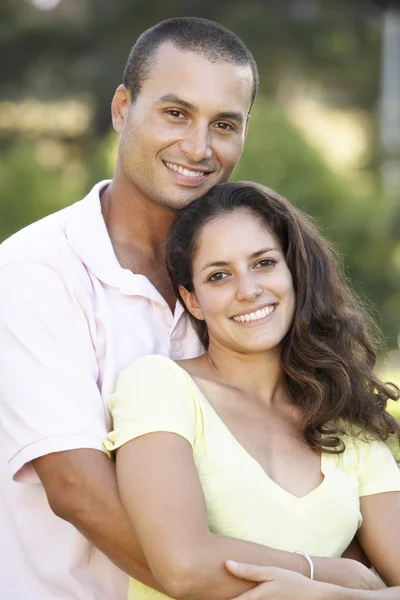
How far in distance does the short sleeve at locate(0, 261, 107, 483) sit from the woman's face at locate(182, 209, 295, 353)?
1.06 feet

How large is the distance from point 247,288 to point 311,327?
280 millimetres

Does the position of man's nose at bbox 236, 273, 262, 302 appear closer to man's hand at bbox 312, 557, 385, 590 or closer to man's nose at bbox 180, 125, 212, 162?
man's nose at bbox 180, 125, 212, 162

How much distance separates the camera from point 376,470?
2.74 metres

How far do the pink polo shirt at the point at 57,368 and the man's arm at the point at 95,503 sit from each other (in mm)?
36

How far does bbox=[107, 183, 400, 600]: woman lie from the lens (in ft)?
7.73

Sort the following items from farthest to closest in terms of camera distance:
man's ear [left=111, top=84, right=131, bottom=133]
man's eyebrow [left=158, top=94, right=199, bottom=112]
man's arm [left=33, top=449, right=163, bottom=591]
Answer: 1. man's ear [left=111, top=84, right=131, bottom=133]
2. man's eyebrow [left=158, top=94, right=199, bottom=112]
3. man's arm [left=33, top=449, right=163, bottom=591]

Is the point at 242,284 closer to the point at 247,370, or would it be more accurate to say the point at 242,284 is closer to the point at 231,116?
the point at 247,370

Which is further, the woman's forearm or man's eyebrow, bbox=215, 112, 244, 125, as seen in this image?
man's eyebrow, bbox=215, 112, 244, 125

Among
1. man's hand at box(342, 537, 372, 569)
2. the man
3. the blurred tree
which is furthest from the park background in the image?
man's hand at box(342, 537, 372, 569)

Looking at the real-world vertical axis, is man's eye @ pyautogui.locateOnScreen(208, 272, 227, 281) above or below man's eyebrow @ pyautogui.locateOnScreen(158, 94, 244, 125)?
below

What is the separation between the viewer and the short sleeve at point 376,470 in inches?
107


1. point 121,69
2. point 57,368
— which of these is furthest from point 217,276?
point 121,69

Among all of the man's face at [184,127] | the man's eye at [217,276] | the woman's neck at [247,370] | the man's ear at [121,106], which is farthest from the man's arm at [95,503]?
the man's ear at [121,106]

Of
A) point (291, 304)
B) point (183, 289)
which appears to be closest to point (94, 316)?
point (183, 289)
